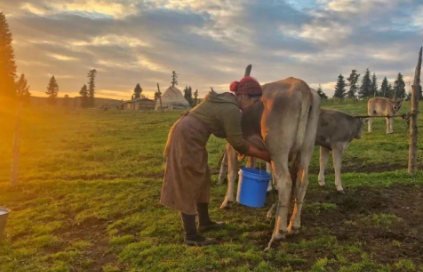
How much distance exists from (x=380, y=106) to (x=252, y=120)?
1677 centimetres

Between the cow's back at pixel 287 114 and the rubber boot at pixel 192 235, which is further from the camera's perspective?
the cow's back at pixel 287 114

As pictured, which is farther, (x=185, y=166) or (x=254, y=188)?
(x=254, y=188)

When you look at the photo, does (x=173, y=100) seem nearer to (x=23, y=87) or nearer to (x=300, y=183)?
(x=23, y=87)

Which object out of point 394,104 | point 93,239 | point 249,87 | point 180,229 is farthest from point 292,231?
point 394,104

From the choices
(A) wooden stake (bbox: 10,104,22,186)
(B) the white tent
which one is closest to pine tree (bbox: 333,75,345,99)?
(B) the white tent

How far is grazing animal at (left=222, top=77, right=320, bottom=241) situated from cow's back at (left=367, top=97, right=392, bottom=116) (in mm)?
16179

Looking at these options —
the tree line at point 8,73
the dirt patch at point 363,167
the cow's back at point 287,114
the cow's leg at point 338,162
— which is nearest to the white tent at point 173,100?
the tree line at point 8,73

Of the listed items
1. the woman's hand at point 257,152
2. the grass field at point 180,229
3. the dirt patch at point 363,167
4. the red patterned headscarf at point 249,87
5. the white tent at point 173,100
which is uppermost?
the white tent at point 173,100

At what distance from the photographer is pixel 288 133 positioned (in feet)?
18.2

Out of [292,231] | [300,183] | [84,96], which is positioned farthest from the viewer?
[84,96]

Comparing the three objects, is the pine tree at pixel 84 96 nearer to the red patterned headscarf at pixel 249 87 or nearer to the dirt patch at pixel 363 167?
the dirt patch at pixel 363 167

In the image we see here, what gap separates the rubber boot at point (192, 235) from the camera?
5.45 m

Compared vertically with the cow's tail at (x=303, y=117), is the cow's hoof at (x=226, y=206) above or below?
below

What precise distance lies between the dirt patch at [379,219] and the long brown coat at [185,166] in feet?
7.44
